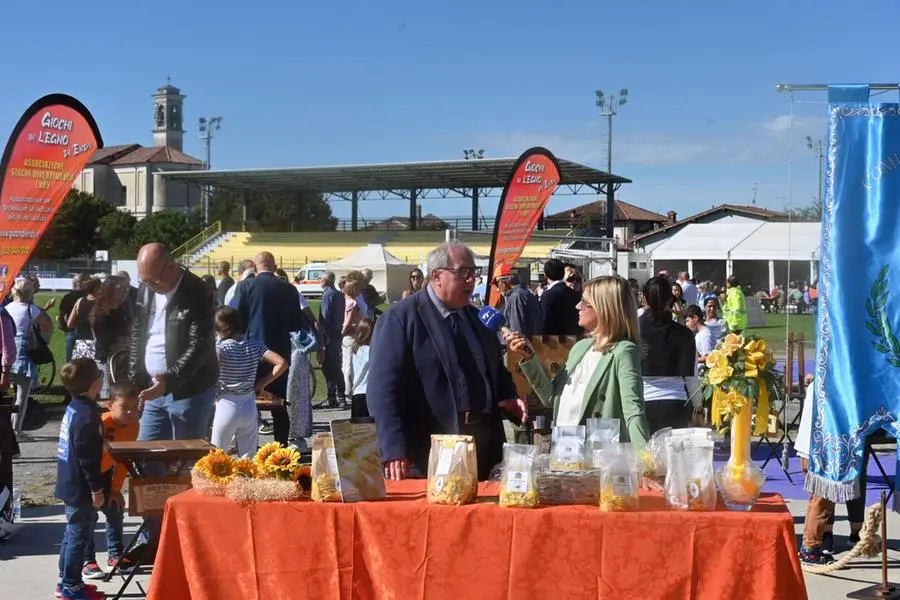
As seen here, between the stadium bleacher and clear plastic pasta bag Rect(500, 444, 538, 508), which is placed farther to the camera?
the stadium bleacher

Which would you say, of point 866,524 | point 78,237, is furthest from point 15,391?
point 78,237

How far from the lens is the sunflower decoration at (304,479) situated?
4.01 meters

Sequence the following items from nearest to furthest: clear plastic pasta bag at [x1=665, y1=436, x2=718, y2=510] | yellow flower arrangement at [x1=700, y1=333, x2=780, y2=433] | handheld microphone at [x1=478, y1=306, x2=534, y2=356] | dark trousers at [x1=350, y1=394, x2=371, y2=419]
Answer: clear plastic pasta bag at [x1=665, y1=436, x2=718, y2=510], yellow flower arrangement at [x1=700, y1=333, x2=780, y2=433], handheld microphone at [x1=478, y1=306, x2=534, y2=356], dark trousers at [x1=350, y1=394, x2=371, y2=419]

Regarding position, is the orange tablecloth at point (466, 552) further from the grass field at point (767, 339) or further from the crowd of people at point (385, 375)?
the grass field at point (767, 339)

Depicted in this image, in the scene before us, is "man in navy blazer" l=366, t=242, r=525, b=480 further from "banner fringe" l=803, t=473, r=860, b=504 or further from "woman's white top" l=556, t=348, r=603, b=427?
"banner fringe" l=803, t=473, r=860, b=504

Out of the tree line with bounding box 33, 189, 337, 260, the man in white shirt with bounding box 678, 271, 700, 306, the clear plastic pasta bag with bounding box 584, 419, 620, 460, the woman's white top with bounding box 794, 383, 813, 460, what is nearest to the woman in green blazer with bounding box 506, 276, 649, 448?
the clear plastic pasta bag with bounding box 584, 419, 620, 460

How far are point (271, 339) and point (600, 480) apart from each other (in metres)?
5.96

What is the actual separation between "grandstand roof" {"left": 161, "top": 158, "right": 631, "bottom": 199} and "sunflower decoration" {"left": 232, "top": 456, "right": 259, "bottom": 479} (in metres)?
46.8

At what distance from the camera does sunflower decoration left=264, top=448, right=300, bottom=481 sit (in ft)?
13.1

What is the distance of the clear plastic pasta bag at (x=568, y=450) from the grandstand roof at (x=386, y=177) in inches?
1843

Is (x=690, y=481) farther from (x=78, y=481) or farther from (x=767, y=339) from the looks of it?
(x=767, y=339)

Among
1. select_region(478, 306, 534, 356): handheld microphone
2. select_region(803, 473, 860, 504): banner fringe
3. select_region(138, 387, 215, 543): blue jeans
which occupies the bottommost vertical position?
select_region(803, 473, 860, 504): banner fringe

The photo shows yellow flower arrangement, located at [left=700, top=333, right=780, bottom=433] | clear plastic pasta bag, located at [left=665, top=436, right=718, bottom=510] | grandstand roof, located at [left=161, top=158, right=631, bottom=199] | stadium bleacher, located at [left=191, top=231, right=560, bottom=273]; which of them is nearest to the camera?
clear plastic pasta bag, located at [left=665, top=436, right=718, bottom=510]

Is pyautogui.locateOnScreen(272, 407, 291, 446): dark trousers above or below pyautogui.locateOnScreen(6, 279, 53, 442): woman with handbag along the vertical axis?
below
